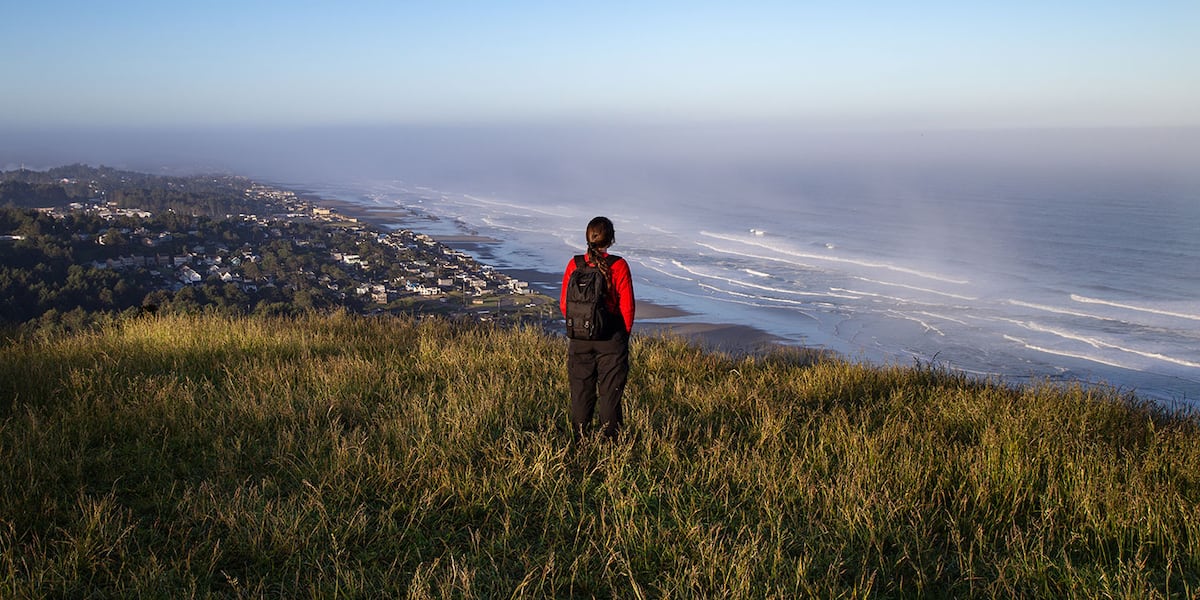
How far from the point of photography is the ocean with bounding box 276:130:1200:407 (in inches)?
826

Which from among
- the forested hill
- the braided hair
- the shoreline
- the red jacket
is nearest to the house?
the shoreline

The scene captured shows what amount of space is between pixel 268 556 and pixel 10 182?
52.5 meters

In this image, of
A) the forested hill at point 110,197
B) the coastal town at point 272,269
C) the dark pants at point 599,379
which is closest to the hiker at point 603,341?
the dark pants at point 599,379

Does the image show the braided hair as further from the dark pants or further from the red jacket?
the dark pants

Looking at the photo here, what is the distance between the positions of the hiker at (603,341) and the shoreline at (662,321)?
4571mm

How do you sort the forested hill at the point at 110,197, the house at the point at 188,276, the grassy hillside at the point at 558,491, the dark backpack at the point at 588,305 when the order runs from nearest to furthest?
the grassy hillside at the point at 558,491 < the dark backpack at the point at 588,305 < the house at the point at 188,276 < the forested hill at the point at 110,197

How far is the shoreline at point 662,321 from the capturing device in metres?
13.7

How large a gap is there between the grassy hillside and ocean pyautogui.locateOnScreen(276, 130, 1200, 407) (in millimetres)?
2946

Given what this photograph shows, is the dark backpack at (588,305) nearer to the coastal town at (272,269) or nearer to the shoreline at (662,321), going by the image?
the shoreline at (662,321)

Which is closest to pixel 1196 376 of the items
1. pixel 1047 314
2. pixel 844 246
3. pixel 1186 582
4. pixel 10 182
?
pixel 1047 314

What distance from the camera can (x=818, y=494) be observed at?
4.23 m

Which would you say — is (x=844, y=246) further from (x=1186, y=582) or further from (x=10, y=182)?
(x=10, y=182)

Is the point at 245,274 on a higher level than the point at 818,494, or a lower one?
lower

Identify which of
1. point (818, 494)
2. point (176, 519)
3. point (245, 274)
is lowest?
point (245, 274)
